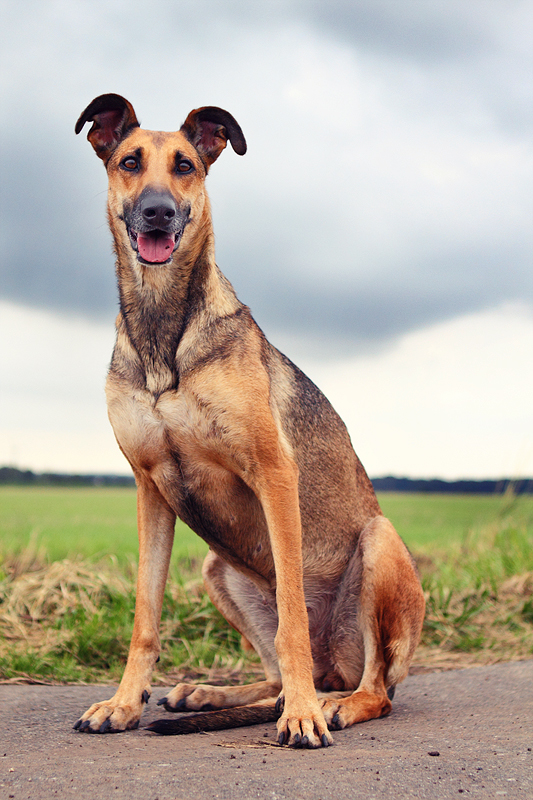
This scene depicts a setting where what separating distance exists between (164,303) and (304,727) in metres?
2.40

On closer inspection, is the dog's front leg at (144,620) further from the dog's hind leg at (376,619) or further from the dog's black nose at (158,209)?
the dog's black nose at (158,209)

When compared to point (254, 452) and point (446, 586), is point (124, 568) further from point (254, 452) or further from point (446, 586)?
point (254, 452)

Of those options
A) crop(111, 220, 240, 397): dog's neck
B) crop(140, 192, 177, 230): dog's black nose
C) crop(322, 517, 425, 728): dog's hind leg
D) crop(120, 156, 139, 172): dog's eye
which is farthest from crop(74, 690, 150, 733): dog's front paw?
crop(120, 156, 139, 172): dog's eye

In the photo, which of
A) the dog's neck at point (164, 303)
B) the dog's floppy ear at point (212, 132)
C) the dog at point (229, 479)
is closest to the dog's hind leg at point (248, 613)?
the dog at point (229, 479)

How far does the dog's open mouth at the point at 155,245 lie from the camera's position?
3.82m

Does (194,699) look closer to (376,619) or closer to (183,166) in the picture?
(376,619)

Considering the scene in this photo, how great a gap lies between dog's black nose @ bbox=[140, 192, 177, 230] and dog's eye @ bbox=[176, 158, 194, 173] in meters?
0.36

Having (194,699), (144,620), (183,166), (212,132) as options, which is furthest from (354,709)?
(212,132)

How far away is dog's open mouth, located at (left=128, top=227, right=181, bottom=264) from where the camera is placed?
151 inches

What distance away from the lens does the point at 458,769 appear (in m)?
2.90

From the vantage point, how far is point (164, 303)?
13.4 feet

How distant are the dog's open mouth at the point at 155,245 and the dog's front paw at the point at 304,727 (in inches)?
95.7

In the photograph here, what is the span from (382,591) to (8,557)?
17.5 feet

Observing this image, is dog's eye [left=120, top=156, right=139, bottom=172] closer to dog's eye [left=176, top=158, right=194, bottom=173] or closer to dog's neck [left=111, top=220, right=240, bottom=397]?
dog's eye [left=176, top=158, right=194, bottom=173]
